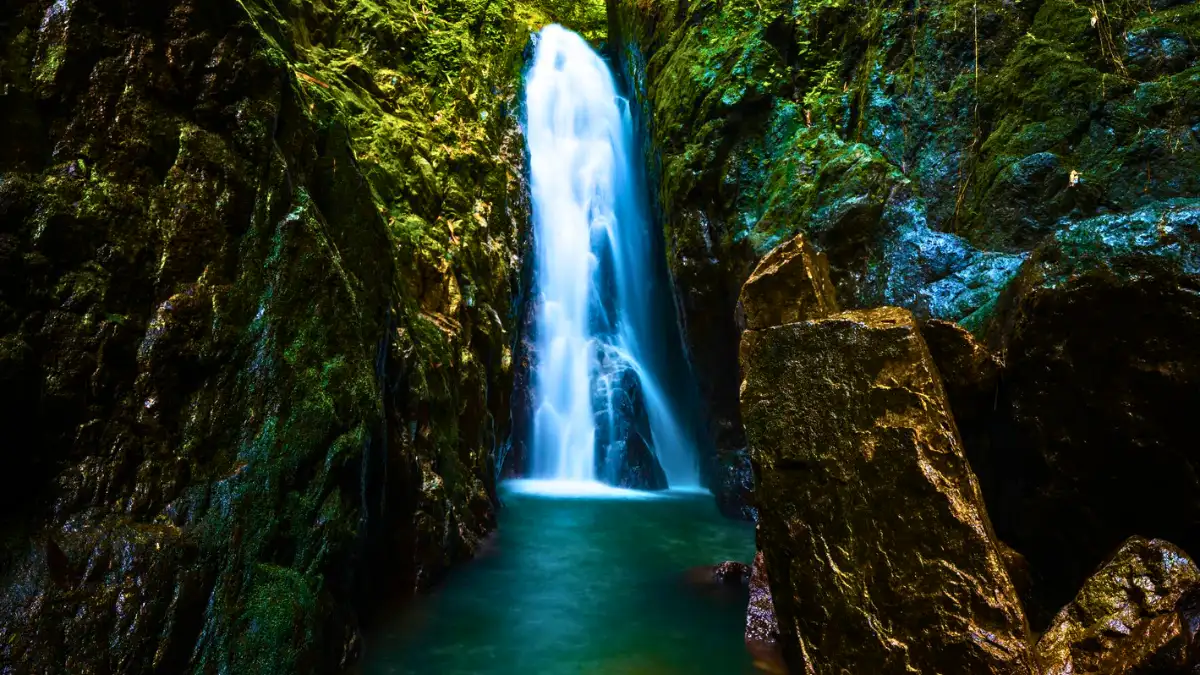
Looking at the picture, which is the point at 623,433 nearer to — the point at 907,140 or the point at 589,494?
the point at 589,494

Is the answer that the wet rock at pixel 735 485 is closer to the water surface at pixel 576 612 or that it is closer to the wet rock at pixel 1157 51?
the water surface at pixel 576 612

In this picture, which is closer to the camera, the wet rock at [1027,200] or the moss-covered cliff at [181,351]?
the moss-covered cliff at [181,351]

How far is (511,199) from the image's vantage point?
1348 centimetres

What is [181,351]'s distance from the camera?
3533 mm

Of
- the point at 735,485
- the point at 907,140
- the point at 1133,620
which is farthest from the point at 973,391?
the point at 735,485

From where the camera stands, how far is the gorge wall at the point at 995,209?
3.32 m

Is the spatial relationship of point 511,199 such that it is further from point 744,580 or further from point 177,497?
point 177,497

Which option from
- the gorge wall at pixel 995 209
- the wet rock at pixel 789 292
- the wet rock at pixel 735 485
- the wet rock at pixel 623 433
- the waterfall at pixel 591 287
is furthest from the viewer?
Result: the waterfall at pixel 591 287

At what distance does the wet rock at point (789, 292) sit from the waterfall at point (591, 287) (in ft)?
35.6

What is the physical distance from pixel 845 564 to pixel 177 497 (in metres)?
3.94

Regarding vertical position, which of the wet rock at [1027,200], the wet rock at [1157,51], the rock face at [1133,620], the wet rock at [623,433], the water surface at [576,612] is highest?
the wet rock at [1157,51]

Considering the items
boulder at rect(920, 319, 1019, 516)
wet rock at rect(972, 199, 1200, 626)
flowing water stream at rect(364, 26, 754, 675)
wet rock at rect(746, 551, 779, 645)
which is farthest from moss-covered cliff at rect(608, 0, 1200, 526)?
flowing water stream at rect(364, 26, 754, 675)

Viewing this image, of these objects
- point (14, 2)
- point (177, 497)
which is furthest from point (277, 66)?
point (177, 497)

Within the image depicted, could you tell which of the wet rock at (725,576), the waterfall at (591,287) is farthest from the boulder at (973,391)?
the waterfall at (591,287)
